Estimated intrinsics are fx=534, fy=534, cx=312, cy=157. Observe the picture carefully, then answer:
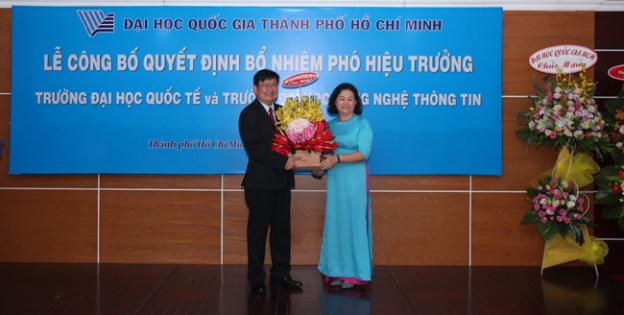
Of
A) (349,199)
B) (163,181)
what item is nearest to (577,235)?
(349,199)

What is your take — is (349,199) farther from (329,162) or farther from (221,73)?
(221,73)

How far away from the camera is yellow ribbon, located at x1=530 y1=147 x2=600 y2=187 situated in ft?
15.7

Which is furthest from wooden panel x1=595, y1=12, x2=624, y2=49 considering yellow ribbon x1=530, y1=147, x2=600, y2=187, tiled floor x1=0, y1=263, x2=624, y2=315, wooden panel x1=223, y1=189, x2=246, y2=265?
wooden panel x1=223, y1=189, x2=246, y2=265

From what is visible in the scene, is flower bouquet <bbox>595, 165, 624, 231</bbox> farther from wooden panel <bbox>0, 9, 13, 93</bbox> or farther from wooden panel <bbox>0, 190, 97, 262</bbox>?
wooden panel <bbox>0, 9, 13, 93</bbox>

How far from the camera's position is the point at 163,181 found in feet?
17.0

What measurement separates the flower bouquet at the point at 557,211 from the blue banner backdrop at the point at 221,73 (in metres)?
0.88

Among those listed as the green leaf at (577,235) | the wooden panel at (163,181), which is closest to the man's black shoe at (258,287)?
the wooden panel at (163,181)

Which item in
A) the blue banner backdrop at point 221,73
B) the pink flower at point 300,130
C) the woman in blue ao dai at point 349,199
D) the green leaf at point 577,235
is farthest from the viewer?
the blue banner backdrop at point 221,73

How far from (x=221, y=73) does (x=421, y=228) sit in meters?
2.44

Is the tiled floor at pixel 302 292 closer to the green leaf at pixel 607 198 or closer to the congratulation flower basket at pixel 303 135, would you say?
the green leaf at pixel 607 198

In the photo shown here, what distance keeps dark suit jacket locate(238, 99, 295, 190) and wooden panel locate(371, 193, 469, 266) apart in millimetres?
1359

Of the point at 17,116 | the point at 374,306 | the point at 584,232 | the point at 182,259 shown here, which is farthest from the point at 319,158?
the point at 17,116

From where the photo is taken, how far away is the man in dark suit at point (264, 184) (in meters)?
4.15

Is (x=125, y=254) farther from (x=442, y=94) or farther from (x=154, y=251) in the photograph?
(x=442, y=94)
